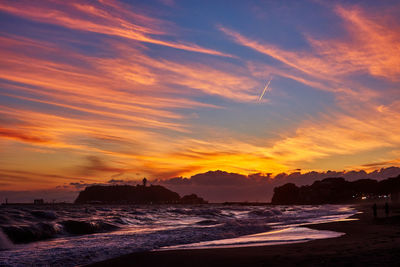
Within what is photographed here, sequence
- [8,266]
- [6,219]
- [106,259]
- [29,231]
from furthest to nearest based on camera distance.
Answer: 1. [6,219]
2. [29,231]
3. [106,259]
4. [8,266]

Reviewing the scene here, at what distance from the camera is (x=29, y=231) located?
965 inches

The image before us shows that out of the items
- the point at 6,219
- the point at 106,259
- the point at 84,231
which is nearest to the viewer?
the point at 106,259

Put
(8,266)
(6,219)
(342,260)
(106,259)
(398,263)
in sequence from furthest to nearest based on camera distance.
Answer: (6,219), (106,259), (8,266), (342,260), (398,263)

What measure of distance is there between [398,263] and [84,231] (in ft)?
82.2

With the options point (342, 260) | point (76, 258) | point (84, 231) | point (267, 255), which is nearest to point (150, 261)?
point (76, 258)

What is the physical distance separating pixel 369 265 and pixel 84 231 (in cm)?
2456

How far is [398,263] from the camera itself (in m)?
9.15

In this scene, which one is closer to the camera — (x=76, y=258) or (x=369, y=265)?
(x=369, y=265)

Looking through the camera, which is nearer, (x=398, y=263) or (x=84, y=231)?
(x=398, y=263)

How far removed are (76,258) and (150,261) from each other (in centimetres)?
331

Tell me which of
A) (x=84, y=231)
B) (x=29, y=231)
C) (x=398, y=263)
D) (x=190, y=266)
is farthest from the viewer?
(x=84, y=231)

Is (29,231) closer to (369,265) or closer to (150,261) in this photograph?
(150,261)

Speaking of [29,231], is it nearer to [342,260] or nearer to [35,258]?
[35,258]

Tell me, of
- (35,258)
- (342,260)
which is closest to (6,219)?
(35,258)
